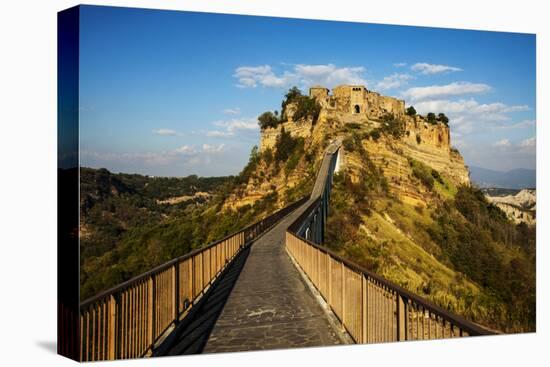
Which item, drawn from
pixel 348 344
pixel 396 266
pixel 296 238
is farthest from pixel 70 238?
pixel 396 266

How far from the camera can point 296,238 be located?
38.9 ft

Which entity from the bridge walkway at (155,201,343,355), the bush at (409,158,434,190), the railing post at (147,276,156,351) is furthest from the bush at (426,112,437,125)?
the railing post at (147,276,156,351)

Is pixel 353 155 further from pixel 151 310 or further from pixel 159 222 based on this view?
pixel 151 310

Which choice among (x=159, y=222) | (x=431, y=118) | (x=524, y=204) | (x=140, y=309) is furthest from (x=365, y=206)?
(x=431, y=118)

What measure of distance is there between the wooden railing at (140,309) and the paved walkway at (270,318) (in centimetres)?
68

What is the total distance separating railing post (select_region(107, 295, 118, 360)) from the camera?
4.72 m

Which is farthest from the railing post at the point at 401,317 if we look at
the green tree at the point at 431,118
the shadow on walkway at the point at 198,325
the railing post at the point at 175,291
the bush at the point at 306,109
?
the green tree at the point at 431,118

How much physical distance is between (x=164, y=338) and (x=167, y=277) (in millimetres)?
802

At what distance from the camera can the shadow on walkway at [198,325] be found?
6.14m

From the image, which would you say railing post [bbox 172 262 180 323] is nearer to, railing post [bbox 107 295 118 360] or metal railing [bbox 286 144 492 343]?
railing post [bbox 107 295 118 360]

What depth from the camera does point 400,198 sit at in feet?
152

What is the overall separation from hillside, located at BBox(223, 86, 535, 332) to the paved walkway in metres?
6.35

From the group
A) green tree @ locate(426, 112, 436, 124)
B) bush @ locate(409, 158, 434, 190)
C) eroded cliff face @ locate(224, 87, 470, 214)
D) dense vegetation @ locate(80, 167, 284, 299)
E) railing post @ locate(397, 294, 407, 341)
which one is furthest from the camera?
green tree @ locate(426, 112, 436, 124)

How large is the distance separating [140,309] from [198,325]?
1.92 m
